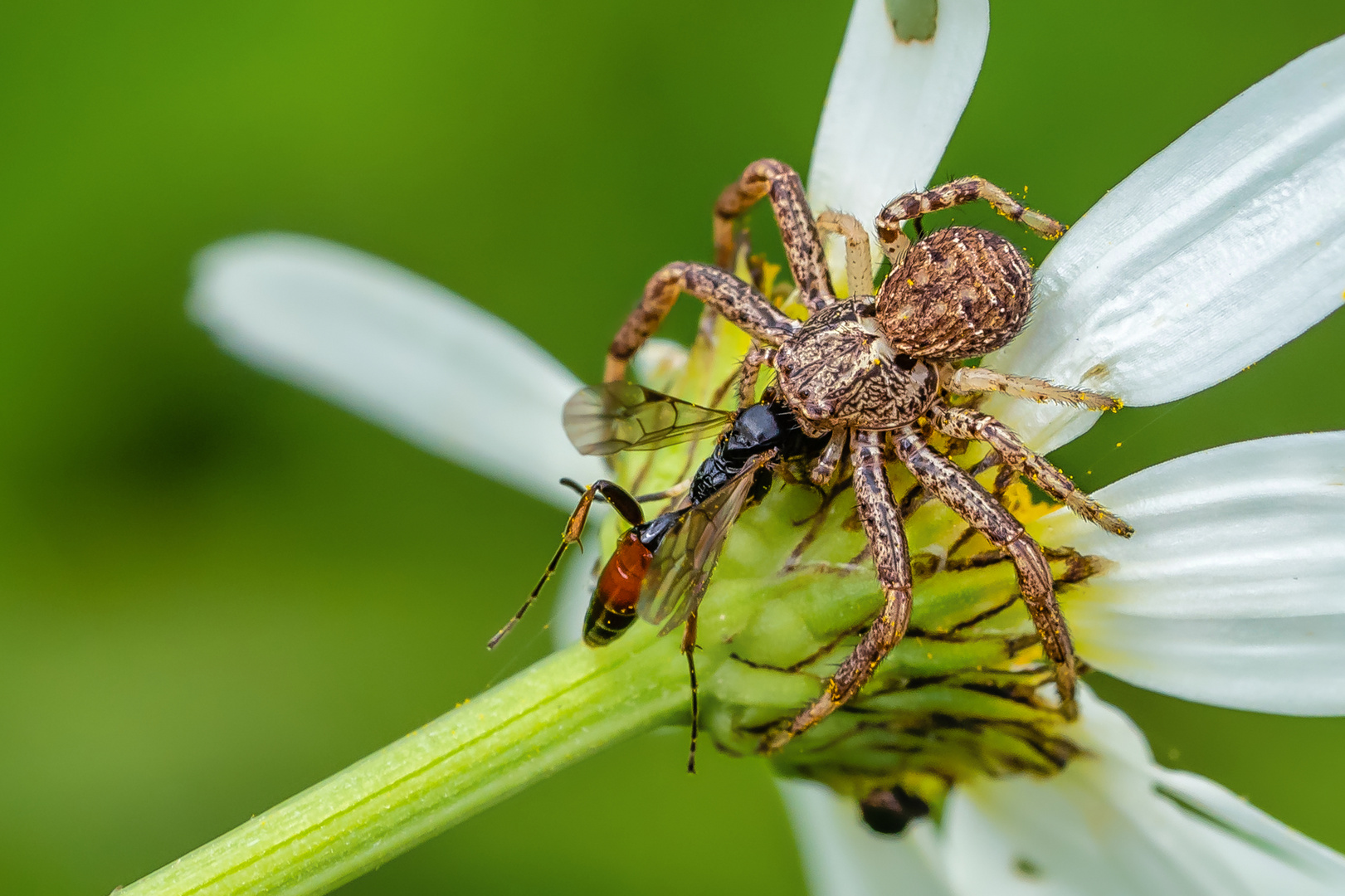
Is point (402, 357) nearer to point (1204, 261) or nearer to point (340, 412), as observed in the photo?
point (340, 412)

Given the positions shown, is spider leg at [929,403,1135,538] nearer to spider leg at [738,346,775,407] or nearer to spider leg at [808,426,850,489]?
spider leg at [808,426,850,489]

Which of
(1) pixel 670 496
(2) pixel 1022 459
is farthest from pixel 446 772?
(2) pixel 1022 459

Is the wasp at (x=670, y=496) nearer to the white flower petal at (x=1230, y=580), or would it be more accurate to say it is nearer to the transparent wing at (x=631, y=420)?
the transparent wing at (x=631, y=420)

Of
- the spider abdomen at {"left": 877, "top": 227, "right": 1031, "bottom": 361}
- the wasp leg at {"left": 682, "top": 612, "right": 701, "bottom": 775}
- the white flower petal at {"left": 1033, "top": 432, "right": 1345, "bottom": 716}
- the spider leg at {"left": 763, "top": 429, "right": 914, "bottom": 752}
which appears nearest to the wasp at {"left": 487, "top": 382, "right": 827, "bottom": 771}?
the wasp leg at {"left": 682, "top": 612, "right": 701, "bottom": 775}

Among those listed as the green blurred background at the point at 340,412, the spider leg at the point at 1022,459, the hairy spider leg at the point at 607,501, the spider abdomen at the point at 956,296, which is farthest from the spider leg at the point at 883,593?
the green blurred background at the point at 340,412

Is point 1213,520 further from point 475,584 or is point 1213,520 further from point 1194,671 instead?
point 475,584
